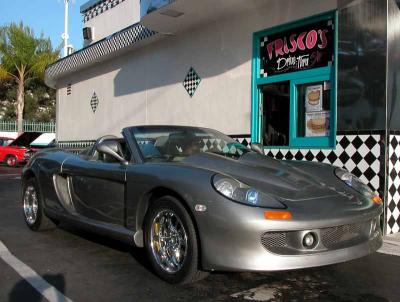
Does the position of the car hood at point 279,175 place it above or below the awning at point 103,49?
below

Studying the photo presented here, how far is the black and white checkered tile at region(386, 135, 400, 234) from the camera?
644 cm

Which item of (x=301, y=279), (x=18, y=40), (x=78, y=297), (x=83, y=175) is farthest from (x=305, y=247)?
(x=18, y=40)

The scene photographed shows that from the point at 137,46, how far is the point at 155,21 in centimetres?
258

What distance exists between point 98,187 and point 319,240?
90.4 inches

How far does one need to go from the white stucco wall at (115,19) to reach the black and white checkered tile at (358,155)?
817 cm

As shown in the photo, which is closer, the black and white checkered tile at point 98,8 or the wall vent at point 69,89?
the black and white checkered tile at point 98,8

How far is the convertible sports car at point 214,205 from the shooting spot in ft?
12.1

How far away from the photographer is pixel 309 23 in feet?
26.3

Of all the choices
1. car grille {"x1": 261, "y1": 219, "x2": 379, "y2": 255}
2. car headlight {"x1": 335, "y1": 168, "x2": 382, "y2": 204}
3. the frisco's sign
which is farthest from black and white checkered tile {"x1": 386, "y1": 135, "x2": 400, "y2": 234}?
car grille {"x1": 261, "y1": 219, "x2": 379, "y2": 255}

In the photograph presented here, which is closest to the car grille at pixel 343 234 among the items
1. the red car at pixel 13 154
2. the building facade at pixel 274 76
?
the building facade at pixel 274 76

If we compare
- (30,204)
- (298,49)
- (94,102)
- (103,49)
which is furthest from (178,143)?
(94,102)

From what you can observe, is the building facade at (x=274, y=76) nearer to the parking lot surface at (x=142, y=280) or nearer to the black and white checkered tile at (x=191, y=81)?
the black and white checkered tile at (x=191, y=81)

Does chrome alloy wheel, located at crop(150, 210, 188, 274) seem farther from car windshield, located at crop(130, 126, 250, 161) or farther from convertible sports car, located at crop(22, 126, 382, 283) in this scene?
car windshield, located at crop(130, 126, 250, 161)

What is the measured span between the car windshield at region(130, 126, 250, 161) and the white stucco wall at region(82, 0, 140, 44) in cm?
912
